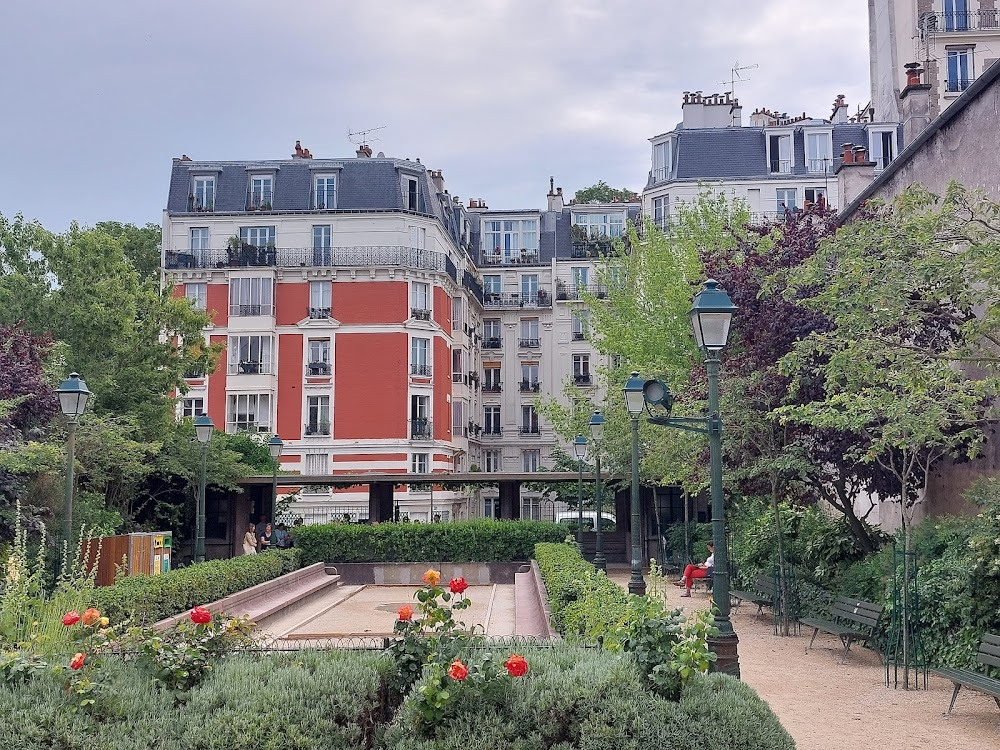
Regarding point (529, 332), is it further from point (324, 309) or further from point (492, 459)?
point (324, 309)

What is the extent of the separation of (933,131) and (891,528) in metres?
7.68

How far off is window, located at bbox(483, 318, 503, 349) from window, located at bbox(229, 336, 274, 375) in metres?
14.3

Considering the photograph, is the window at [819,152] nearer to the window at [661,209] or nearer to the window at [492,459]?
the window at [661,209]

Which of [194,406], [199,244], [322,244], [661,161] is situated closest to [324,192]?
[322,244]

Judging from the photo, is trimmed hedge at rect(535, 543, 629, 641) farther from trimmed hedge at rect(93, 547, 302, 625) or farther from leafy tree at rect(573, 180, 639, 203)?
leafy tree at rect(573, 180, 639, 203)

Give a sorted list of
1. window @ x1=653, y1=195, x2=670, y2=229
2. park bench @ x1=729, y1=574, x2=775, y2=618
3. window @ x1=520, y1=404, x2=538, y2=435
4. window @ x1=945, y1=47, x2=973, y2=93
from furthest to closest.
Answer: window @ x1=520, y1=404, x2=538, y2=435
window @ x1=653, y1=195, x2=670, y2=229
window @ x1=945, y1=47, x2=973, y2=93
park bench @ x1=729, y1=574, x2=775, y2=618

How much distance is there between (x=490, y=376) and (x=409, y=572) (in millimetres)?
25927

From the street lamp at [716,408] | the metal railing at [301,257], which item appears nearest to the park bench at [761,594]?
the street lamp at [716,408]

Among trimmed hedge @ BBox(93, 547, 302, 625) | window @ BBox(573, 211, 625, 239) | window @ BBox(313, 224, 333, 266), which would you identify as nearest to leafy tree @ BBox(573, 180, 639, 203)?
window @ BBox(573, 211, 625, 239)

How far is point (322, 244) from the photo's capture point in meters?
43.3

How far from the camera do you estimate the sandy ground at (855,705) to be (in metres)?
8.65

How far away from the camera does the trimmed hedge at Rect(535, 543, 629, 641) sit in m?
7.96

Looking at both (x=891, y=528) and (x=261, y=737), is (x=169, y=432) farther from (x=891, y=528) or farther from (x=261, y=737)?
(x=261, y=737)

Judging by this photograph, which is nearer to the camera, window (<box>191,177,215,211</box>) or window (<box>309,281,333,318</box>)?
window (<box>309,281,333,318</box>)
